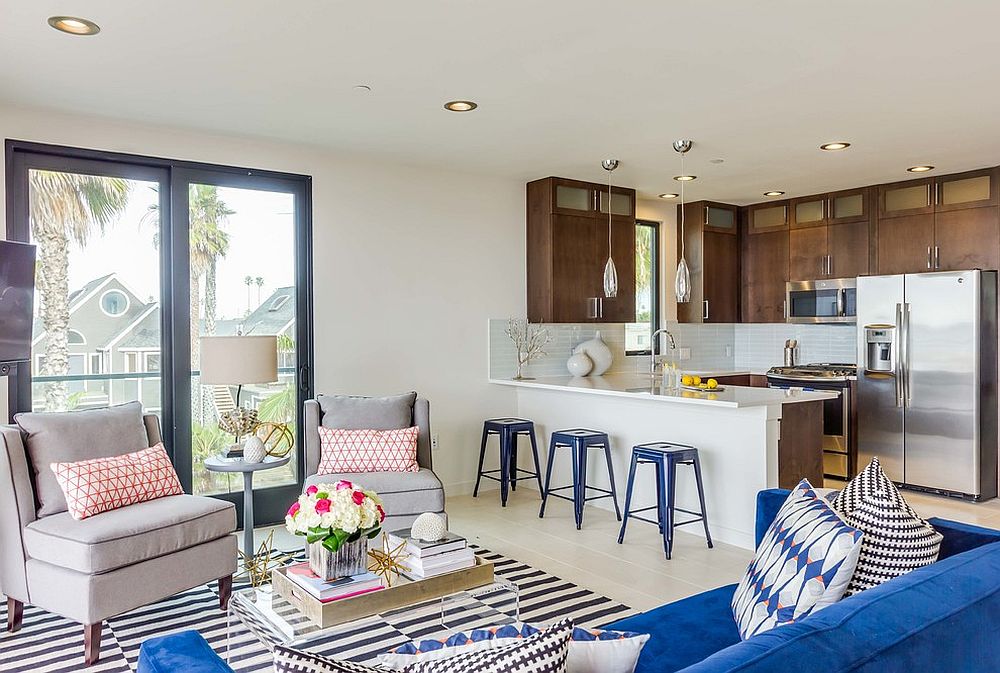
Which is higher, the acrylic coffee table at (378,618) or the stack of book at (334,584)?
the stack of book at (334,584)

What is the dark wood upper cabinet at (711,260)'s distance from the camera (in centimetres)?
717

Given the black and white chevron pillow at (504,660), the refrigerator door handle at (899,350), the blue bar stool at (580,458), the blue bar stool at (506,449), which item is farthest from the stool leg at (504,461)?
the black and white chevron pillow at (504,660)

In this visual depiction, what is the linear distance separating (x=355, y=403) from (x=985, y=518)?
14.0 feet

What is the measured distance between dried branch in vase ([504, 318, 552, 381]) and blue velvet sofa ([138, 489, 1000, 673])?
14.2ft

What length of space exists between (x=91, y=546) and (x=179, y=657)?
2.09m

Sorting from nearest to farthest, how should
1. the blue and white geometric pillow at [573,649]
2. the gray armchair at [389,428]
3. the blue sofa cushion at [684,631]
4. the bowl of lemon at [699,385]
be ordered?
the blue and white geometric pillow at [573,649]
the blue sofa cushion at [684,631]
the gray armchair at [389,428]
the bowl of lemon at [699,385]

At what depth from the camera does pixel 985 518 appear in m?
5.06

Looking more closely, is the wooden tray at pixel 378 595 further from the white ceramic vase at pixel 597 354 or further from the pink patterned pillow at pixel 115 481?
the white ceramic vase at pixel 597 354

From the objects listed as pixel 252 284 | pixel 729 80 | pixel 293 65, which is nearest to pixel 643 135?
pixel 729 80

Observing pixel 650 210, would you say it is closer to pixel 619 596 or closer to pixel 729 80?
pixel 729 80

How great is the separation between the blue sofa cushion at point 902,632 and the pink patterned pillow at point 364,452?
315 cm

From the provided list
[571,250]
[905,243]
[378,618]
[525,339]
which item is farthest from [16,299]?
[905,243]

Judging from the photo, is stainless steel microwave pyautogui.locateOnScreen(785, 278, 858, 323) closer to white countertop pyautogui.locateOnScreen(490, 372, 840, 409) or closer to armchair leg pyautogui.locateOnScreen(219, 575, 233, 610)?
white countertop pyautogui.locateOnScreen(490, 372, 840, 409)

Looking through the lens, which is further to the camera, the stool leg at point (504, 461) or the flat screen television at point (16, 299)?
the stool leg at point (504, 461)
